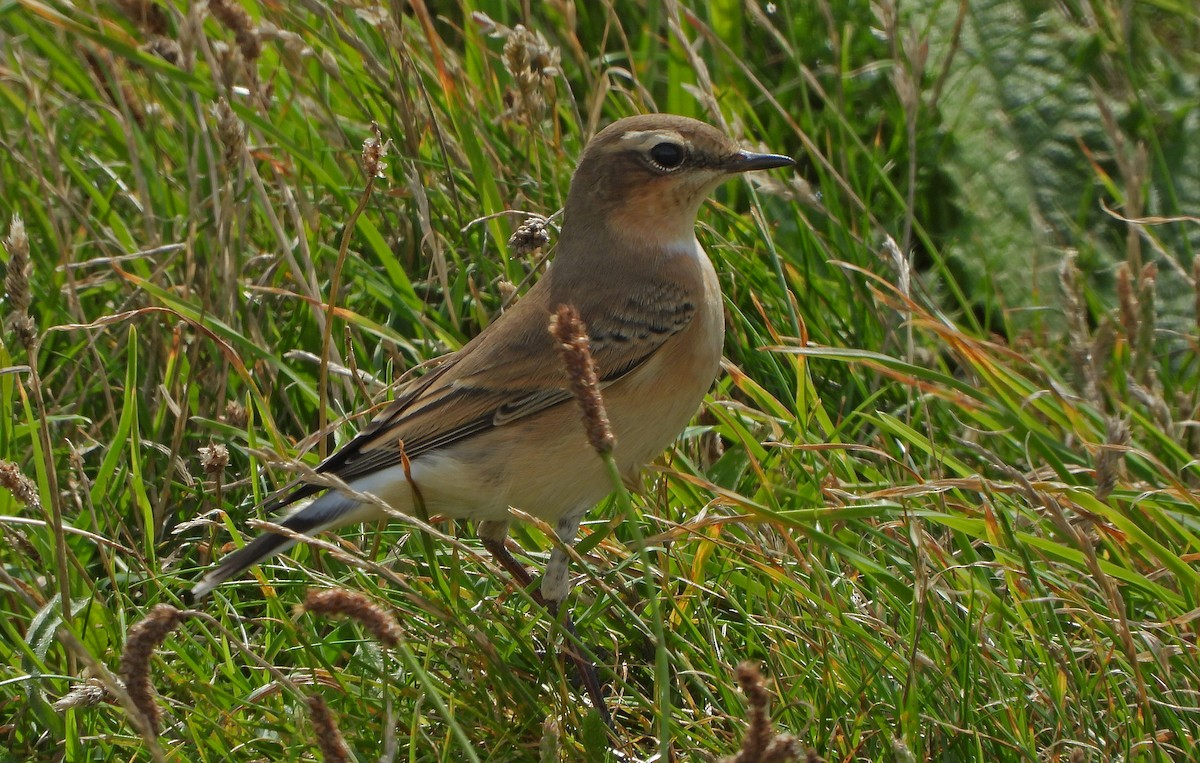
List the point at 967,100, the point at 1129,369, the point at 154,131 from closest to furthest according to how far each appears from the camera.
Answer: the point at 1129,369 → the point at 154,131 → the point at 967,100

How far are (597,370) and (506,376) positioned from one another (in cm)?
31

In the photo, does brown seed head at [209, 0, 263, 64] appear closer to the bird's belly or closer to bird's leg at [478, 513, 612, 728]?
the bird's belly

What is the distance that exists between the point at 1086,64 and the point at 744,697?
4.22 meters

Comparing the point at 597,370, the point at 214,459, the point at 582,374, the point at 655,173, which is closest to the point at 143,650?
the point at 582,374

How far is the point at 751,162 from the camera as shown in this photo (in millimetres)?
4836

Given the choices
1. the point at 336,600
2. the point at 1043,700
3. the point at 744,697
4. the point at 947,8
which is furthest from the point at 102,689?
the point at 947,8

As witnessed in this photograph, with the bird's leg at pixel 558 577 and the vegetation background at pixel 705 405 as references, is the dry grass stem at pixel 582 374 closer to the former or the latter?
the vegetation background at pixel 705 405

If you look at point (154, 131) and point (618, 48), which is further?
point (618, 48)

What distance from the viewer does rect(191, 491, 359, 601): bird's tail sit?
12.6 ft

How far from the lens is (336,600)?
8.61 ft

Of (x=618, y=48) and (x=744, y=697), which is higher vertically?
(x=618, y=48)

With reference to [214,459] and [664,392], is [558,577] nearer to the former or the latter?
[664,392]

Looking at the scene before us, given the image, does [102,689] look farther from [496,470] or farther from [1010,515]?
[1010,515]

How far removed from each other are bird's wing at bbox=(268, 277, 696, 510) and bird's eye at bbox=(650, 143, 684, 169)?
0.42 metres
